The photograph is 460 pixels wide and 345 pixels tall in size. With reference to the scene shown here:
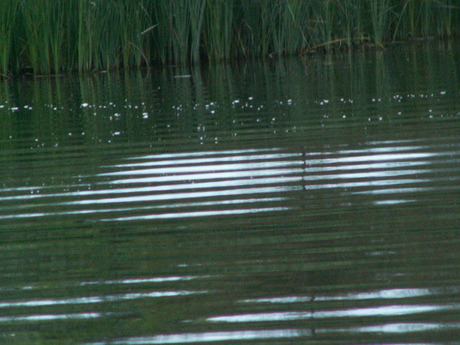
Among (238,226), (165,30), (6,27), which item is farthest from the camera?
(165,30)

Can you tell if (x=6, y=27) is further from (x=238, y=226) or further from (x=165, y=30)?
(x=238, y=226)

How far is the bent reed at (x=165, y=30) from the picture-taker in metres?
9.30

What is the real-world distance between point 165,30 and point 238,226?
782 centimetres

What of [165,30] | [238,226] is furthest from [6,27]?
[238,226]

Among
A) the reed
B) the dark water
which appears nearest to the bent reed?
the reed

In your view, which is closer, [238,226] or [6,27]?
[238,226]

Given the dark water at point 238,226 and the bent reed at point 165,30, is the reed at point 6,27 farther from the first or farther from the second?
the dark water at point 238,226

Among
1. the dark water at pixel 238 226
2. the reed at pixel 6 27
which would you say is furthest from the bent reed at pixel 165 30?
the dark water at pixel 238 226

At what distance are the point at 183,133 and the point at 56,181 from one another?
1161 mm

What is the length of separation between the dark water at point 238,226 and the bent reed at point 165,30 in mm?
4253

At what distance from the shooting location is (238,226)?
98.5 inches

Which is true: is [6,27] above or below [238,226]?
above

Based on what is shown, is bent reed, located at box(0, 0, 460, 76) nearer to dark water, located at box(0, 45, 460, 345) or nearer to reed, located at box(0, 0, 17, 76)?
reed, located at box(0, 0, 17, 76)

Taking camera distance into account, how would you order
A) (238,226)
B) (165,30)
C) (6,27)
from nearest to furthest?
(238,226)
(6,27)
(165,30)
